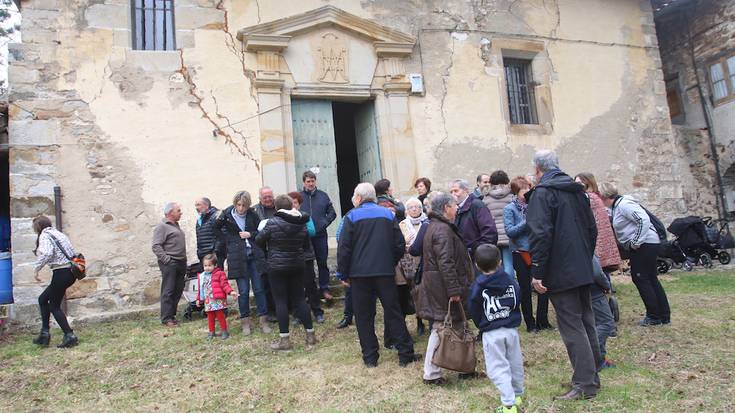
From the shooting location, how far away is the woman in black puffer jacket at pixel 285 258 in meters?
5.07

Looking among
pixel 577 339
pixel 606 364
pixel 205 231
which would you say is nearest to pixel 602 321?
pixel 606 364

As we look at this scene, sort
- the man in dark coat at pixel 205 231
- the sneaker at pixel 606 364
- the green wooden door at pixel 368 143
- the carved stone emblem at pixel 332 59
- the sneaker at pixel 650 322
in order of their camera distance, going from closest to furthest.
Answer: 1. the sneaker at pixel 606 364
2. the sneaker at pixel 650 322
3. the man in dark coat at pixel 205 231
4. the carved stone emblem at pixel 332 59
5. the green wooden door at pixel 368 143

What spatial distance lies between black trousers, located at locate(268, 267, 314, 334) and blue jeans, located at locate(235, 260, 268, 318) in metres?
0.80

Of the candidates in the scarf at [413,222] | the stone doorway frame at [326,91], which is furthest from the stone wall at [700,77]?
the scarf at [413,222]

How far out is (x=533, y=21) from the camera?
10.1m

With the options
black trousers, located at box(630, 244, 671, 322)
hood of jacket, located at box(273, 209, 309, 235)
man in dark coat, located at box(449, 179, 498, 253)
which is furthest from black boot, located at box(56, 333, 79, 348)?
black trousers, located at box(630, 244, 671, 322)

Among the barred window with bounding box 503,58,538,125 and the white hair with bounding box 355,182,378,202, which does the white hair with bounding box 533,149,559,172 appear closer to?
the white hair with bounding box 355,182,378,202

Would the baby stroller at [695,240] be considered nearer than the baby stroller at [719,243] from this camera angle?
Yes

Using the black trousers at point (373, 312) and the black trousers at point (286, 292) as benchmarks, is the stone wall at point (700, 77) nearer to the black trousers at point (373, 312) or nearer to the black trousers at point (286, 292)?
the black trousers at point (373, 312)

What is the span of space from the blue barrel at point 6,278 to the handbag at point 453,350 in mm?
6120

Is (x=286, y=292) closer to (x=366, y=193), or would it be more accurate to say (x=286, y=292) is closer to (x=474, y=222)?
(x=366, y=193)

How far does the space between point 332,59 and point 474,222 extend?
15.5 ft

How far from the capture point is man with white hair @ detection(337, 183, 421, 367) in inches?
178

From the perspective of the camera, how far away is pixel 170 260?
6688 millimetres
